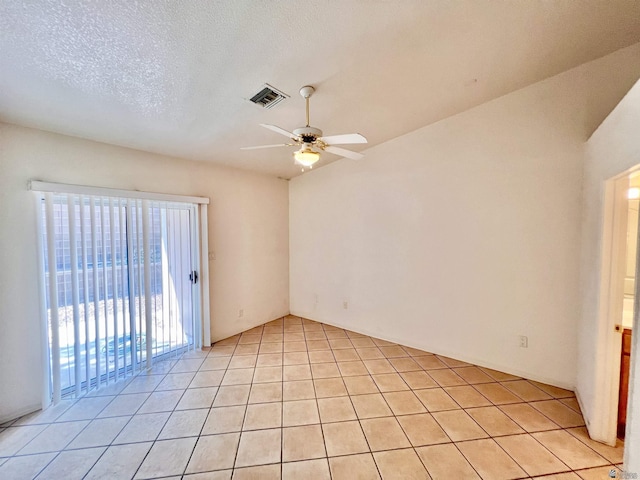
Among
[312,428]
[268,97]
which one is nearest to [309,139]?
[268,97]

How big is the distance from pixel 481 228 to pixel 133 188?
157 inches

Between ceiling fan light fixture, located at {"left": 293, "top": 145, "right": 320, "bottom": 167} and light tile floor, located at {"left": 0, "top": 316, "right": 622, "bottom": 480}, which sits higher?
ceiling fan light fixture, located at {"left": 293, "top": 145, "right": 320, "bottom": 167}

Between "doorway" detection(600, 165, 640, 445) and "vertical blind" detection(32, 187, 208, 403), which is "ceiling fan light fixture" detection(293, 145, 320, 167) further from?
"doorway" detection(600, 165, 640, 445)

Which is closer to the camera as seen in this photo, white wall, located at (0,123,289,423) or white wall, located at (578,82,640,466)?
white wall, located at (578,82,640,466)

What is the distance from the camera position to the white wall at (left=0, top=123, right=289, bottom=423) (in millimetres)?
2070

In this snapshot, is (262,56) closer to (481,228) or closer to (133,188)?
(133,188)

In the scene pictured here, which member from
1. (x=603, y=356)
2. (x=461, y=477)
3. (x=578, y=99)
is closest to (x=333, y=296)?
(x=461, y=477)

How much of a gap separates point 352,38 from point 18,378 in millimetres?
3767

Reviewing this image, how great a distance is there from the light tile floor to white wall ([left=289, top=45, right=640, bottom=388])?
0.48 metres

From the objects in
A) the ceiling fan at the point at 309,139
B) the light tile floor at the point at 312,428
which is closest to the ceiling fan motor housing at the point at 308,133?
the ceiling fan at the point at 309,139

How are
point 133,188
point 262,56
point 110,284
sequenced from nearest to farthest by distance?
point 262,56, point 110,284, point 133,188

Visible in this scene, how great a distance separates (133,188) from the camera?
2.79m

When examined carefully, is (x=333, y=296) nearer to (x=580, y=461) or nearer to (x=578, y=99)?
(x=580, y=461)

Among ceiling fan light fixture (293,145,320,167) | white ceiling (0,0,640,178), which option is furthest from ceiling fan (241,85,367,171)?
white ceiling (0,0,640,178)
